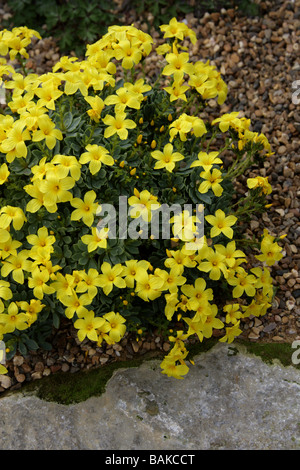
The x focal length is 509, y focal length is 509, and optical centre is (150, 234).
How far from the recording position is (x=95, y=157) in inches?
111

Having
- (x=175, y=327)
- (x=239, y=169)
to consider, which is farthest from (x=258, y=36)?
(x=175, y=327)

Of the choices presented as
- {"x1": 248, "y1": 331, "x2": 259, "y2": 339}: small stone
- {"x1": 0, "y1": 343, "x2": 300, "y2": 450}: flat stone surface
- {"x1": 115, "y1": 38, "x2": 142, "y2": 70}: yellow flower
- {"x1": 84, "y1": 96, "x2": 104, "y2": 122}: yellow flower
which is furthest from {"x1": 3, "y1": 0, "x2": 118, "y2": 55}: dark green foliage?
{"x1": 0, "y1": 343, "x2": 300, "y2": 450}: flat stone surface

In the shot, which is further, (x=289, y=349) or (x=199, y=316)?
(x=289, y=349)

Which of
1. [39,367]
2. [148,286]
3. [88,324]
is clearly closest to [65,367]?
[39,367]

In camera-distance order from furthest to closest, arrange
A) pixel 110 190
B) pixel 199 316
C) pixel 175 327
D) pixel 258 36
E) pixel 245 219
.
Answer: pixel 258 36, pixel 245 219, pixel 175 327, pixel 110 190, pixel 199 316

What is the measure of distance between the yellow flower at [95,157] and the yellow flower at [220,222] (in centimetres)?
64

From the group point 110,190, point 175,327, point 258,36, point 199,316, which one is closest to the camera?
point 199,316

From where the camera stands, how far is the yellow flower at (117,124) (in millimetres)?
2881

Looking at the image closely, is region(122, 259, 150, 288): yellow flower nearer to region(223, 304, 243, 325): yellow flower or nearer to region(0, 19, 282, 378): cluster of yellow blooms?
region(0, 19, 282, 378): cluster of yellow blooms

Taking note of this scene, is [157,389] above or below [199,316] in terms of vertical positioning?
below

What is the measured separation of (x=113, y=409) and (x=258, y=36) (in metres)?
3.41

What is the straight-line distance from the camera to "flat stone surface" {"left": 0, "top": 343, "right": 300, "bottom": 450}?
8.88ft

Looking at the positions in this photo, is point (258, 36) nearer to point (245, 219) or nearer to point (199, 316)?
point (245, 219)

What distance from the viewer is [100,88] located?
294 cm
